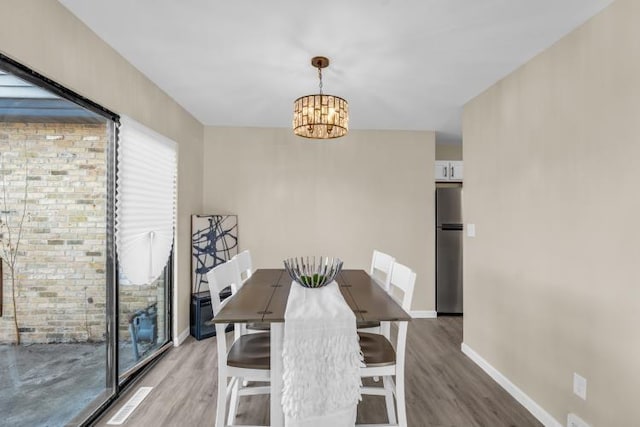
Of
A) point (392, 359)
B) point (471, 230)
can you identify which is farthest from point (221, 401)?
point (471, 230)

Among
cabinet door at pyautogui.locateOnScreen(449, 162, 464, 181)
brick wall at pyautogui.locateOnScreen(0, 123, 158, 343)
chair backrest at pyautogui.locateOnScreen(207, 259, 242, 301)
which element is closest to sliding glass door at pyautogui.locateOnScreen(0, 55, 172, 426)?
brick wall at pyautogui.locateOnScreen(0, 123, 158, 343)

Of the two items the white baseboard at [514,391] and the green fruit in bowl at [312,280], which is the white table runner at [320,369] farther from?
the white baseboard at [514,391]

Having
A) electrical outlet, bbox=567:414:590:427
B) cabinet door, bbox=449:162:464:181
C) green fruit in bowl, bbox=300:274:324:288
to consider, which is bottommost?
electrical outlet, bbox=567:414:590:427

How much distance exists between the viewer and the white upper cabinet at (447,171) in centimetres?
440

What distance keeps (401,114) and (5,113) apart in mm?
3178

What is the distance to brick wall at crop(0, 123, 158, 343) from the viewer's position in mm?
1581

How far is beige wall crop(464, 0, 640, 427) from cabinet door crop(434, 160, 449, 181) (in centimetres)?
160

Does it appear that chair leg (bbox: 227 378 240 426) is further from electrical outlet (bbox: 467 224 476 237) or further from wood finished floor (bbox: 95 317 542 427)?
electrical outlet (bbox: 467 224 476 237)

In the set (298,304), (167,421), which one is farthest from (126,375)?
(298,304)

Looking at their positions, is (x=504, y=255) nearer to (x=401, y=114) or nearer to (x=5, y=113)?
(x=401, y=114)

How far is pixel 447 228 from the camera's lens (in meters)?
4.11

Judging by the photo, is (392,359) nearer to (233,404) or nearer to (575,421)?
(233,404)

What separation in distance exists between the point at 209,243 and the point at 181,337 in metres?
1.03

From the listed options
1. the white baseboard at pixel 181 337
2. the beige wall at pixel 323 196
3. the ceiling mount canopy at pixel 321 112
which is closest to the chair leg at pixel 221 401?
the ceiling mount canopy at pixel 321 112
